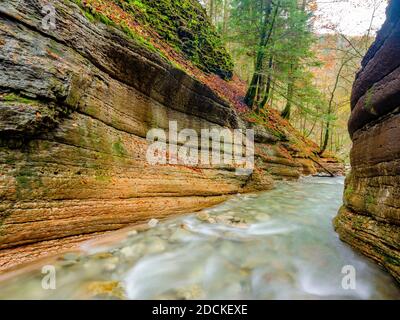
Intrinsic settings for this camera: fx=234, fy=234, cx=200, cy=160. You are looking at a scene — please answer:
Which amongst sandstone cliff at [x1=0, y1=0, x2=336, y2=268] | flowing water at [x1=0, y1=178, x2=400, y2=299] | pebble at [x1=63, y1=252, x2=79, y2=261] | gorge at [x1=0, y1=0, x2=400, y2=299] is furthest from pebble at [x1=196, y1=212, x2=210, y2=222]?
pebble at [x1=63, y1=252, x2=79, y2=261]

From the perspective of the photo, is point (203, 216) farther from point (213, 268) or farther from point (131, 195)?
point (213, 268)

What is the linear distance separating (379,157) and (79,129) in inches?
180

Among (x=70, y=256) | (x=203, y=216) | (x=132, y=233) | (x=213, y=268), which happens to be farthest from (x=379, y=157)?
(x=70, y=256)

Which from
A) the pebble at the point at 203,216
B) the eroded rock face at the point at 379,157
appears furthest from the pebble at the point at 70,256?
the eroded rock face at the point at 379,157

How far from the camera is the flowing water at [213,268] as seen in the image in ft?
8.66

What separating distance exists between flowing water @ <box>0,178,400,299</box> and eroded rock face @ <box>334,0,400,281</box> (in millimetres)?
283

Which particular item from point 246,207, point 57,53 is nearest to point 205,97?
point 246,207

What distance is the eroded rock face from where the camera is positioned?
3006 millimetres

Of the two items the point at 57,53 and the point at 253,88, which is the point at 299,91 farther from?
the point at 57,53

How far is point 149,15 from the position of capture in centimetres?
932

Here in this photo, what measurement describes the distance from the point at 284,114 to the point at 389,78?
579 inches

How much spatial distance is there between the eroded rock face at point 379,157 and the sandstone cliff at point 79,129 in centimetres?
333

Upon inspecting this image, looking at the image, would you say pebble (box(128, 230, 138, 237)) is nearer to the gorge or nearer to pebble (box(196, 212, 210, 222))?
the gorge

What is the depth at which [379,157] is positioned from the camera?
11.3ft
